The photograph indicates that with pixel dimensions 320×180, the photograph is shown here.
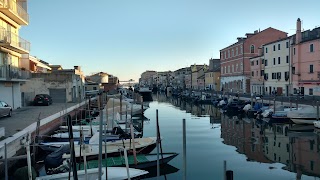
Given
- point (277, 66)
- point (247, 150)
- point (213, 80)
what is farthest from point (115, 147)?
point (213, 80)

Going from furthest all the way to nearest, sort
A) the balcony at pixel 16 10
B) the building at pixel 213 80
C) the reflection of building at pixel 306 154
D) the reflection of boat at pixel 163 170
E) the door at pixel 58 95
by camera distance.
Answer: the building at pixel 213 80, the door at pixel 58 95, the balcony at pixel 16 10, the reflection of building at pixel 306 154, the reflection of boat at pixel 163 170

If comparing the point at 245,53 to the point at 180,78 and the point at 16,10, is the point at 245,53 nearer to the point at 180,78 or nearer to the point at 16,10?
the point at 16,10

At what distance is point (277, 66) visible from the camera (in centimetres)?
5356

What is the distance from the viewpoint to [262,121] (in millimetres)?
34250

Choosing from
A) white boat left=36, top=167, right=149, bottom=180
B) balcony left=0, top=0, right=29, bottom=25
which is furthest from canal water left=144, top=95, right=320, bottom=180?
balcony left=0, top=0, right=29, bottom=25

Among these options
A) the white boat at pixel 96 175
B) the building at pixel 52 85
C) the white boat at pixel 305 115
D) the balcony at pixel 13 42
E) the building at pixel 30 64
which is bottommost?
the white boat at pixel 96 175

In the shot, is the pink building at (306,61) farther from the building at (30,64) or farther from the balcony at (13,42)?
the building at (30,64)

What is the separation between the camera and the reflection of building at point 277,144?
18900mm

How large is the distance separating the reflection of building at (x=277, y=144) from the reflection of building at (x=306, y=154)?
1.46 ft

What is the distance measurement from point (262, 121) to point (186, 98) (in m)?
40.3

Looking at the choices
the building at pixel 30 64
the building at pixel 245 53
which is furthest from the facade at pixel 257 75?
the building at pixel 30 64

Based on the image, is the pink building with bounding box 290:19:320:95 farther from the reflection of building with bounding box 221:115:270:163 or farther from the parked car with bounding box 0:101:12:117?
the parked car with bounding box 0:101:12:117

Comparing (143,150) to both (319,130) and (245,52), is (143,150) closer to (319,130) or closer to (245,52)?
(319,130)

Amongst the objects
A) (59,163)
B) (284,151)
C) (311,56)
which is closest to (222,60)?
(311,56)
